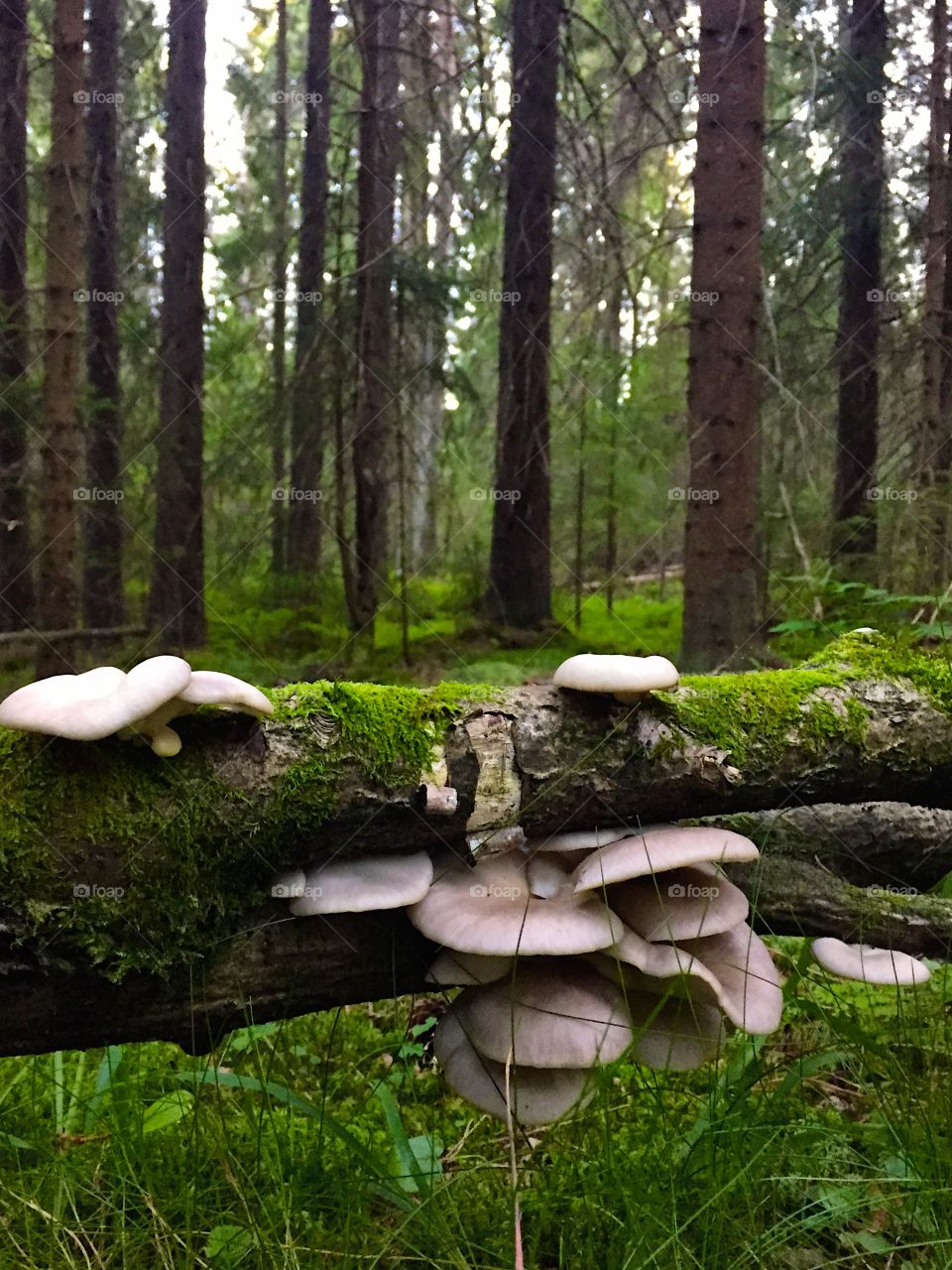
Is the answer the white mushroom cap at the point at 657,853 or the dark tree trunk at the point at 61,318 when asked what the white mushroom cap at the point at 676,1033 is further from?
the dark tree trunk at the point at 61,318

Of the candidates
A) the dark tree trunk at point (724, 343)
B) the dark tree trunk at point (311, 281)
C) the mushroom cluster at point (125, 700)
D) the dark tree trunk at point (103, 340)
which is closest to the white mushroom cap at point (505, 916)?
the mushroom cluster at point (125, 700)

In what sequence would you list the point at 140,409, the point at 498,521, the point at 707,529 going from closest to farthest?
the point at 707,529 < the point at 498,521 < the point at 140,409

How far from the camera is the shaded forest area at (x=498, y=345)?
6.80 metres

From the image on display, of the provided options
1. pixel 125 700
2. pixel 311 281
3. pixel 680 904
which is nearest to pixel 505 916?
pixel 680 904

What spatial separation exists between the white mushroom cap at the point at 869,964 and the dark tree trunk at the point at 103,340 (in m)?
9.06

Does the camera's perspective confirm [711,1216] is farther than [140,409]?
No

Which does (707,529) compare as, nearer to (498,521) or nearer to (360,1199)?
(498,521)

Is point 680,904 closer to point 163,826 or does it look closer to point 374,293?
point 163,826

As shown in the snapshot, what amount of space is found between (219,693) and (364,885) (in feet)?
1.72

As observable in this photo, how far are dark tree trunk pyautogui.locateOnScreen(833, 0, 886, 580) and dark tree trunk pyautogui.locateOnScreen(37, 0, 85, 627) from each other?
25.5 ft

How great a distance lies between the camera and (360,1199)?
79.4 inches

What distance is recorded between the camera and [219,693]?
1.74 meters

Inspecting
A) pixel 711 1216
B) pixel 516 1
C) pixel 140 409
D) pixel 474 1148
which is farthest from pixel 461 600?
Answer: pixel 711 1216

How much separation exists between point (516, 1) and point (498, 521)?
5151mm
